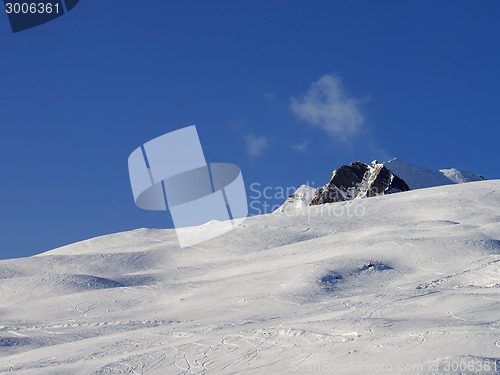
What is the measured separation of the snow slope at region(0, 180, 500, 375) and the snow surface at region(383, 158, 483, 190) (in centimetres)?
6586

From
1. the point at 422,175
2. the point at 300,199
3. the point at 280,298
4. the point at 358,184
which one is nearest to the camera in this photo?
Result: the point at 280,298

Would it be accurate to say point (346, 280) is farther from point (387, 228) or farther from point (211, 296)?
point (387, 228)

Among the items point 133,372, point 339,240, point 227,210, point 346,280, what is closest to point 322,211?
point 227,210

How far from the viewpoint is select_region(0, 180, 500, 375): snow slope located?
9477mm

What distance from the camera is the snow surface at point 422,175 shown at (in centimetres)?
9375

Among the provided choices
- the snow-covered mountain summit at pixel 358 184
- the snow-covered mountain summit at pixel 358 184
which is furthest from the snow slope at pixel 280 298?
the snow-covered mountain summit at pixel 358 184

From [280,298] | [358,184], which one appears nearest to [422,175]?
[358,184]

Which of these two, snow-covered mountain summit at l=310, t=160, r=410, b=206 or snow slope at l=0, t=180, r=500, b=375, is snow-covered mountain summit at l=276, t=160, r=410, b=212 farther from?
snow slope at l=0, t=180, r=500, b=375

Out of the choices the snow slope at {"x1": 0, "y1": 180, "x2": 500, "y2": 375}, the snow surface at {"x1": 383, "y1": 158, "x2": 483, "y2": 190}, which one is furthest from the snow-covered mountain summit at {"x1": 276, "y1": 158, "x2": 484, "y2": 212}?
the snow slope at {"x1": 0, "y1": 180, "x2": 500, "y2": 375}

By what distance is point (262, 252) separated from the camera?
23.0m

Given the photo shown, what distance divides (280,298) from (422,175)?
284ft

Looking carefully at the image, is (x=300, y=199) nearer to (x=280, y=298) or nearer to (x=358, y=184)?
(x=358, y=184)

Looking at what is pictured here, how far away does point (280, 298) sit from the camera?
15430 mm

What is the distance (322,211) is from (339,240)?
8394 mm
